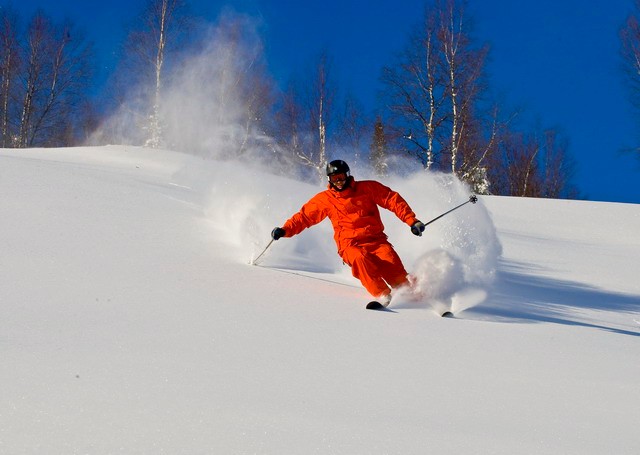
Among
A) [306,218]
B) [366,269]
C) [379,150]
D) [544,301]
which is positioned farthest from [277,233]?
[379,150]

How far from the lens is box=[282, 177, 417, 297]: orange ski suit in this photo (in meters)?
4.15

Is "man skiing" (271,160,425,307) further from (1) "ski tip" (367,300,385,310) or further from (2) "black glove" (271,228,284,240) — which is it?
(1) "ski tip" (367,300,385,310)

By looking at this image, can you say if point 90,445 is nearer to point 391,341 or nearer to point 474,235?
point 391,341

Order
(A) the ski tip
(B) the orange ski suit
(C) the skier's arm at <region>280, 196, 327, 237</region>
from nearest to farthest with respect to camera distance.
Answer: (A) the ski tip → (B) the orange ski suit → (C) the skier's arm at <region>280, 196, 327, 237</region>

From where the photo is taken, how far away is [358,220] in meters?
4.41

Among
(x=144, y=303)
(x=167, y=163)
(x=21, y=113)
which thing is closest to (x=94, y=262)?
(x=144, y=303)

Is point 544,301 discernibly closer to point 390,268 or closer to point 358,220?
point 390,268

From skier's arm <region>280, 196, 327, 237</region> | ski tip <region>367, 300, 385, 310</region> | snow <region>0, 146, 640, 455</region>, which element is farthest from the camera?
skier's arm <region>280, 196, 327, 237</region>

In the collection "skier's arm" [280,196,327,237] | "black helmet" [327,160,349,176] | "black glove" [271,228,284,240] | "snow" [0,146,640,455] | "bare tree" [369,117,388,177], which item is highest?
"bare tree" [369,117,388,177]

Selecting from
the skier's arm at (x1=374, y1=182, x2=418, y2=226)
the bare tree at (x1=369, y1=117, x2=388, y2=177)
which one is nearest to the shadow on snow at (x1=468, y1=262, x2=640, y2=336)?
the skier's arm at (x1=374, y1=182, x2=418, y2=226)

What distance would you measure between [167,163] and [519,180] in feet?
82.1

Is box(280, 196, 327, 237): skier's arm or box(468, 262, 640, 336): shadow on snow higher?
box(280, 196, 327, 237): skier's arm

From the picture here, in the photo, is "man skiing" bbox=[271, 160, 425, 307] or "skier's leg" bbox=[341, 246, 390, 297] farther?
"man skiing" bbox=[271, 160, 425, 307]

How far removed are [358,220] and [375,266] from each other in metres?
0.44
